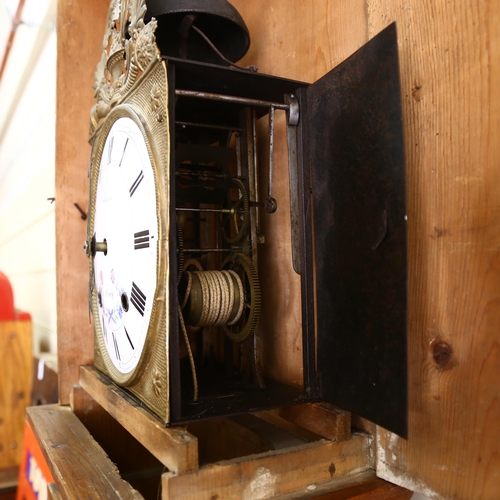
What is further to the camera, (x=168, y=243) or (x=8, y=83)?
(x=8, y=83)

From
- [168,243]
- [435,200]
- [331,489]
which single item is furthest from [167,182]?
[331,489]

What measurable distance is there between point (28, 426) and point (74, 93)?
3.21 feet

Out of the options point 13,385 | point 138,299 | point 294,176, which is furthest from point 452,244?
point 13,385

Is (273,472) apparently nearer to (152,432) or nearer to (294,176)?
(152,432)

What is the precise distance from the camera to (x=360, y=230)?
835mm

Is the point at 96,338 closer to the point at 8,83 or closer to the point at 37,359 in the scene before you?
the point at 37,359

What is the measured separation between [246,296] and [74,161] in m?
0.79

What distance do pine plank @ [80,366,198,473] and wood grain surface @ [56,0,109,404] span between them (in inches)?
13.7

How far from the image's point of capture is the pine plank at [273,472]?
2.56ft

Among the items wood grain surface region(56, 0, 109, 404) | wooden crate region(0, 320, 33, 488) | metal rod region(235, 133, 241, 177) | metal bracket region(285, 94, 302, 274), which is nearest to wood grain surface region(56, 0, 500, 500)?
metal bracket region(285, 94, 302, 274)

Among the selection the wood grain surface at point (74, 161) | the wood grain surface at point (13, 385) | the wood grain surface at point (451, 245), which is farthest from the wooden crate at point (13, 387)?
the wood grain surface at point (451, 245)

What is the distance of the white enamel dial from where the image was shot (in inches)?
36.4

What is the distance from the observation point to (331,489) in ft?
2.89

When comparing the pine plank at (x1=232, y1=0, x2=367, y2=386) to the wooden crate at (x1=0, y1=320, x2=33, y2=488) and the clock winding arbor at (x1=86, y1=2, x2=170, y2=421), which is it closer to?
the clock winding arbor at (x1=86, y1=2, x2=170, y2=421)
